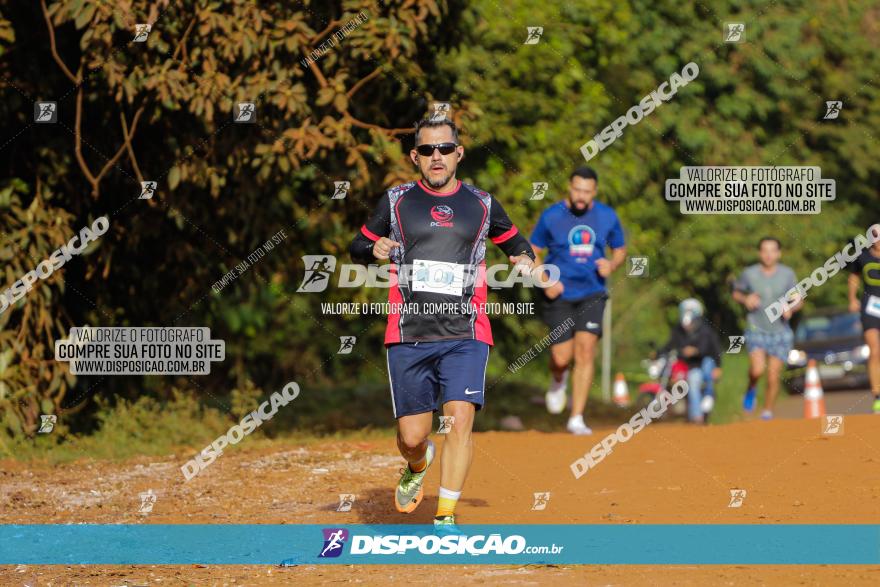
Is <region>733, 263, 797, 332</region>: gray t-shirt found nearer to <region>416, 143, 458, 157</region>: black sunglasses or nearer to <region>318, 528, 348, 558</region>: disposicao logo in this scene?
<region>416, 143, 458, 157</region>: black sunglasses

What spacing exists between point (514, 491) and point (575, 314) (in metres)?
2.96

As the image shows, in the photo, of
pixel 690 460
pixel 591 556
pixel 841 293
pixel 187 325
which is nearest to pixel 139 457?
pixel 187 325

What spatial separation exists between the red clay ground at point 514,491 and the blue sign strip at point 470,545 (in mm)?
169

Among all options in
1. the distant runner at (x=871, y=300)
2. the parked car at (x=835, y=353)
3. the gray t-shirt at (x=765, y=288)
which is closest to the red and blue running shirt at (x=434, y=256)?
the distant runner at (x=871, y=300)

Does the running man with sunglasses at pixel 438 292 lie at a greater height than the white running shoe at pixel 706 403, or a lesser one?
greater

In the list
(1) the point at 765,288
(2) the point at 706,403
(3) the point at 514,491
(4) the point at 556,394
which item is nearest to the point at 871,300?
(1) the point at 765,288

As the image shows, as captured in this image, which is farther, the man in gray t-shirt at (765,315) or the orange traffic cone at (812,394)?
the orange traffic cone at (812,394)

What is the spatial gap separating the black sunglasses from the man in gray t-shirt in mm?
7096

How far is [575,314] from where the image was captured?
11992mm

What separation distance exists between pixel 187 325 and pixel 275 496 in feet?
17.4

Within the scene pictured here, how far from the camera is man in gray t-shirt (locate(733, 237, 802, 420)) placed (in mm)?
13945

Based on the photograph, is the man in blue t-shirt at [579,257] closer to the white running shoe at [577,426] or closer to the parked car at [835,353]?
the white running shoe at [577,426]

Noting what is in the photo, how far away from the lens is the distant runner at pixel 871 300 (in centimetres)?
1276

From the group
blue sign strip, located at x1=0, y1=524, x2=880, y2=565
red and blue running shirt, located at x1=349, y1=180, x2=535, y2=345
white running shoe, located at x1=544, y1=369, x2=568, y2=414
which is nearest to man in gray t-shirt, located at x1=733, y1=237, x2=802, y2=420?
white running shoe, located at x1=544, y1=369, x2=568, y2=414
